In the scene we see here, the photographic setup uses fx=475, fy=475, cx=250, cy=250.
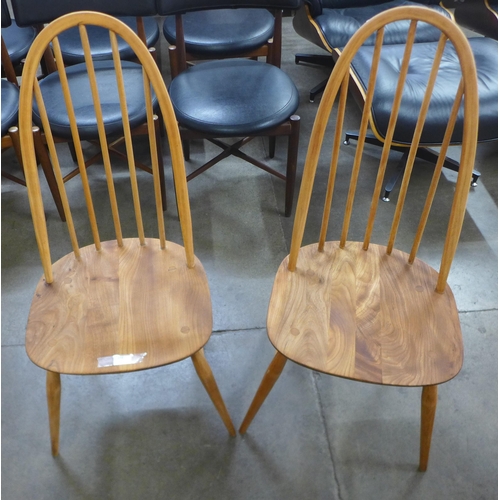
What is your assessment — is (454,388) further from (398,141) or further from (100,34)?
(100,34)

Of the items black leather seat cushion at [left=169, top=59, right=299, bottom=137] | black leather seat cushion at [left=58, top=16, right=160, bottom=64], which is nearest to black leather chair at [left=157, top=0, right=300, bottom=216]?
black leather seat cushion at [left=169, top=59, right=299, bottom=137]

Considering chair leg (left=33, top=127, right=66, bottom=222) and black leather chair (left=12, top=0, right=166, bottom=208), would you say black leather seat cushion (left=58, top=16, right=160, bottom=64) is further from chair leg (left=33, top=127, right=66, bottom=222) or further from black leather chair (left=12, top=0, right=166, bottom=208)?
chair leg (left=33, top=127, right=66, bottom=222)

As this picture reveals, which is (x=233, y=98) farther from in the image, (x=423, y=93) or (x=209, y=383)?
(x=209, y=383)

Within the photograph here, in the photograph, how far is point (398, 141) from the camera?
69.0 inches

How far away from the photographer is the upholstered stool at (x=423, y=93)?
67.7 inches

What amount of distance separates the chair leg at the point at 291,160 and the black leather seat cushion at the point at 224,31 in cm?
56

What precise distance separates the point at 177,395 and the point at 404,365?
0.73 meters

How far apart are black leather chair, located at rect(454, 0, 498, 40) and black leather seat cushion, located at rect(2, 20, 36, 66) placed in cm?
182

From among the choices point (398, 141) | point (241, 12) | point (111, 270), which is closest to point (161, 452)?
point (111, 270)

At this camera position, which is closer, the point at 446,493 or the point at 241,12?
the point at 446,493

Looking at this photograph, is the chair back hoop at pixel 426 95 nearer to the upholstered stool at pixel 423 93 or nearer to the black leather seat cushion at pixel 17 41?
the upholstered stool at pixel 423 93

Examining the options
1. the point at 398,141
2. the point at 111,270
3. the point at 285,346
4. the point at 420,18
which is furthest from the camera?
the point at 398,141

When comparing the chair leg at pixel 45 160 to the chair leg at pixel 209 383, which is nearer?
the chair leg at pixel 209 383

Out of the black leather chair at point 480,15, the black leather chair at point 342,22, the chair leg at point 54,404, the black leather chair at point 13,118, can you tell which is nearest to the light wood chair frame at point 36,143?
the black leather chair at point 13,118
